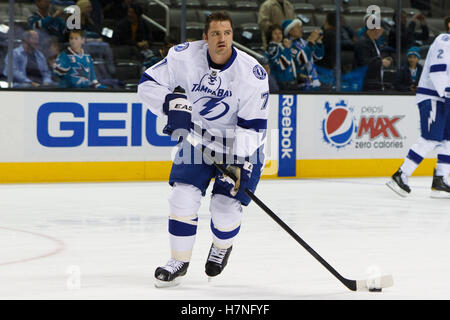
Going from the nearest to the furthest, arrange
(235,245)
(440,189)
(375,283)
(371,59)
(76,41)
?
(375,283)
(235,245)
(440,189)
(76,41)
(371,59)

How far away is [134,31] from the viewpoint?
924cm

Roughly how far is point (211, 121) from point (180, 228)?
488 mm

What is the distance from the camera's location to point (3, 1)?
28.0 feet

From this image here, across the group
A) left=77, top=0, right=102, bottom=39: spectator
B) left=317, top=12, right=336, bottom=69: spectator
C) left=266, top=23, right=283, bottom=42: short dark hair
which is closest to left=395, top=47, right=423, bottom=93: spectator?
left=317, top=12, right=336, bottom=69: spectator

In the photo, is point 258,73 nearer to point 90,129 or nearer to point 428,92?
point 428,92

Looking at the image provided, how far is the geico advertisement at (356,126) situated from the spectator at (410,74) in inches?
5.9

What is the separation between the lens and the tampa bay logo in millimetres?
9680

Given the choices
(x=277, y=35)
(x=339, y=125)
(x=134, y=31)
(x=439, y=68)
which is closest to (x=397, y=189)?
(x=439, y=68)

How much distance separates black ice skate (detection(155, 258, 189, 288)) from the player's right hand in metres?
0.57

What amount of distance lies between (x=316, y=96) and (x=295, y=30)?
72cm

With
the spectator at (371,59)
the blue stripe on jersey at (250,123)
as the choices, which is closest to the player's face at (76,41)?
the spectator at (371,59)

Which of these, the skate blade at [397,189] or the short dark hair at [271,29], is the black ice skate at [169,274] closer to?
the skate blade at [397,189]

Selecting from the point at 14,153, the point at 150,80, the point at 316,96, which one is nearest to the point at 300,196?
the point at 316,96
